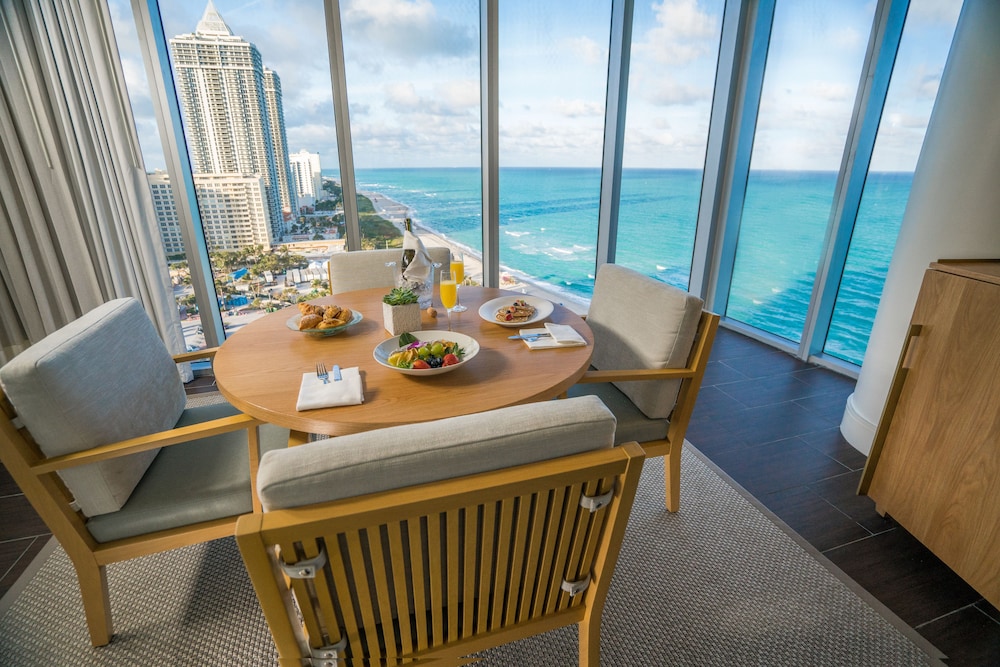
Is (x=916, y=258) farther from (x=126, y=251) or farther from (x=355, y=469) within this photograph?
(x=126, y=251)

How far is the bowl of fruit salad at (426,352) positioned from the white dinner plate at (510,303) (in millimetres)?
222

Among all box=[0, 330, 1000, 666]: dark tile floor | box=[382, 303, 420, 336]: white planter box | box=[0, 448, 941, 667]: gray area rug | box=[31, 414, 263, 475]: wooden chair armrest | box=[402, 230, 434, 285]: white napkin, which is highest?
box=[402, 230, 434, 285]: white napkin

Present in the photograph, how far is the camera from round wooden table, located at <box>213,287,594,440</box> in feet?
3.62

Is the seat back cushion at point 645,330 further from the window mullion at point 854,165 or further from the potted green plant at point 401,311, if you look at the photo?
the window mullion at point 854,165

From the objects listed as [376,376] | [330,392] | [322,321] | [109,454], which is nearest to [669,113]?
[322,321]

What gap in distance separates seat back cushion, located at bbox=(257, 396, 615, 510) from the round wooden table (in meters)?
0.38

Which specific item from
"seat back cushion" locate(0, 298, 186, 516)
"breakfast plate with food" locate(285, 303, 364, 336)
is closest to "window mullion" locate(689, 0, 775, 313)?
"breakfast plate with food" locate(285, 303, 364, 336)

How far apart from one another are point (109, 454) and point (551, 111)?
11.6 ft

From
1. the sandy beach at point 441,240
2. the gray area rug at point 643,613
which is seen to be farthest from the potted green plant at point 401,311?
the sandy beach at point 441,240

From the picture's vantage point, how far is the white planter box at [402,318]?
155cm

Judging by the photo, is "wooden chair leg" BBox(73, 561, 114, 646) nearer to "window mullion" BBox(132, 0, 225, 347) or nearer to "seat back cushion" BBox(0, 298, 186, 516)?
"seat back cushion" BBox(0, 298, 186, 516)

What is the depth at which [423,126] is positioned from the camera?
127 inches

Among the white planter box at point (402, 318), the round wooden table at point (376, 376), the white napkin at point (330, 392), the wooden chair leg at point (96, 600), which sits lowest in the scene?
the wooden chair leg at point (96, 600)

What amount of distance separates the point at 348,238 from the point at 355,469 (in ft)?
8.77
